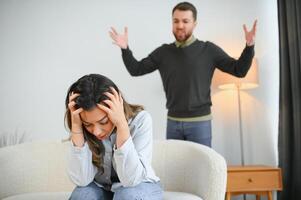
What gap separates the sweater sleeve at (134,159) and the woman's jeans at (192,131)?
936 millimetres

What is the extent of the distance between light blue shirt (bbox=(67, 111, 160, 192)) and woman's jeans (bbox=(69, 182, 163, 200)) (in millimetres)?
22

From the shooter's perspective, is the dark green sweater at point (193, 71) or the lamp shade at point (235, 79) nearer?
the dark green sweater at point (193, 71)

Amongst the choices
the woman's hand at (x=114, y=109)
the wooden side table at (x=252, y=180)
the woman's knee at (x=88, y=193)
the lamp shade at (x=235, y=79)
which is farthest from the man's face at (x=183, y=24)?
the woman's knee at (x=88, y=193)

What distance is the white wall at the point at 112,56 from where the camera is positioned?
3.08 meters

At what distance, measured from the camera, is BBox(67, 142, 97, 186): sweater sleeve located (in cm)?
132

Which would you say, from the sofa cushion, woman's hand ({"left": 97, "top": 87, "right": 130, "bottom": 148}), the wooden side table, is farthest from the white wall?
woman's hand ({"left": 97, "top": 87, "right": 130, "bottom": 148})

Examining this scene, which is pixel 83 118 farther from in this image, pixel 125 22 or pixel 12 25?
pixel 12 25

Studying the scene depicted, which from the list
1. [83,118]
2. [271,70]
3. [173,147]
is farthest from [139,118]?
[271,70]

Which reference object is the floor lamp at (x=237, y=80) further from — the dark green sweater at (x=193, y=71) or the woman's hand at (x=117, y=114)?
the woman's hand at (x=117, y=114)

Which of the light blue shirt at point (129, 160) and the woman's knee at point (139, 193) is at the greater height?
the light blue shirt at point (129, 160)

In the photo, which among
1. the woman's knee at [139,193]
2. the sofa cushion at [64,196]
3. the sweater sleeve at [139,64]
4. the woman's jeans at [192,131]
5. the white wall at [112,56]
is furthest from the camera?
the white wall at [112,56]

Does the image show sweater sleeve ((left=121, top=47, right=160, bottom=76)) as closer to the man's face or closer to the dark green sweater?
the dark green sweater

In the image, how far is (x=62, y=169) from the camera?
2.01 m

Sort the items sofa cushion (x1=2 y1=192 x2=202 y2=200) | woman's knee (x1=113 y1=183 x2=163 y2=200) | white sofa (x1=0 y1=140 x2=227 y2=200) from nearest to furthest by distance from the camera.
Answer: woman's knee (x1=113 y1=183 x2=163 y2=200), sofa cushion (x1=2 y1=192 x2=202 y2=200), white sofa (x1=0 y1=140 x2=227 y2=200)
